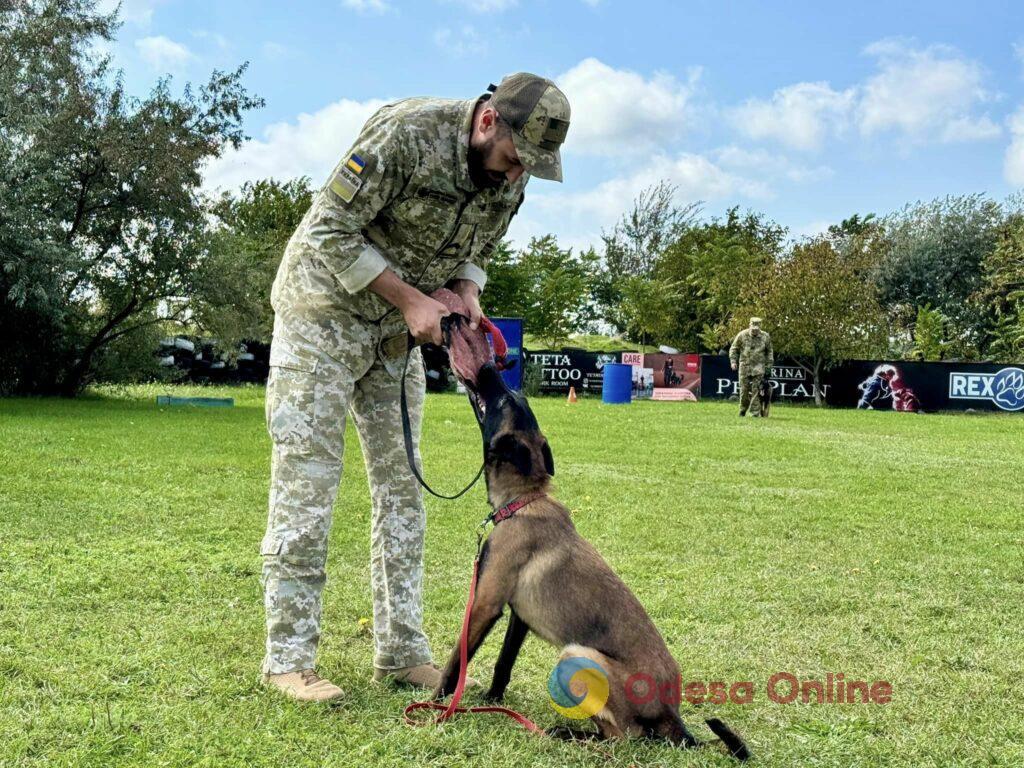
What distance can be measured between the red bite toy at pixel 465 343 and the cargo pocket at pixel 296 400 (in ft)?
1.77

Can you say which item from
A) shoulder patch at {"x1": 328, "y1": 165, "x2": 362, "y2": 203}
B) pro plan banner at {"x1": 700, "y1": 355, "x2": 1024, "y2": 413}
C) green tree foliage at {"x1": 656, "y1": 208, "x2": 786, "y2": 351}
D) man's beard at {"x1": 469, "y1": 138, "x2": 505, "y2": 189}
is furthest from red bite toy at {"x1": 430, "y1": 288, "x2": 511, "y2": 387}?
green tree foliage at {"x1": 656, "y1": 208, "x2": 786, "y2": 351}

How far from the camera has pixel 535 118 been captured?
10.3 feet

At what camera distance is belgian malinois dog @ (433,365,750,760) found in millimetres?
3014

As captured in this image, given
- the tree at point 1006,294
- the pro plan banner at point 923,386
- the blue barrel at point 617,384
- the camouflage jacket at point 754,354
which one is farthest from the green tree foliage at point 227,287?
the tree at point 1006,294

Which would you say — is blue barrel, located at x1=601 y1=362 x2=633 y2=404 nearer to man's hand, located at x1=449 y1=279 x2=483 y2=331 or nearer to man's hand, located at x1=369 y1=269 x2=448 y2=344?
man's hand, located at x1=449 y1=279 x2=483 y2=331

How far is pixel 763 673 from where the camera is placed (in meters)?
3.99

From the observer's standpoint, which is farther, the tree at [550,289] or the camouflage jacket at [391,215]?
the tree at [550,289]

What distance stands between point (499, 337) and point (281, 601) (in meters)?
1.35

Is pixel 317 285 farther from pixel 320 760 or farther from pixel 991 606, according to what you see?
pixel 991 606

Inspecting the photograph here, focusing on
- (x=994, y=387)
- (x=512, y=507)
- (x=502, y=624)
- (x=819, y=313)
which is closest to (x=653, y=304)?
(x=819, y=313)

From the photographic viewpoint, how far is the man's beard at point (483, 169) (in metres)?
3.34

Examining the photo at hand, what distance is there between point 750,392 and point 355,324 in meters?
19.7

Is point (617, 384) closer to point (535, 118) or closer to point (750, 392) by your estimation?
point (750, 392)

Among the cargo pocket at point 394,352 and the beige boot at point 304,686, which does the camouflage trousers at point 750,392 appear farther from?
the beige boot at point 304,686
